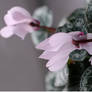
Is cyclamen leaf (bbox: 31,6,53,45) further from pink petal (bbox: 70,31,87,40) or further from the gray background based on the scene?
pink petal (bbox: 70,31,87,40)

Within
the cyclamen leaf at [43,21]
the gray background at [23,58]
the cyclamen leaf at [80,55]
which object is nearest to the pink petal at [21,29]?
the cyclamen leaf at [80,55]

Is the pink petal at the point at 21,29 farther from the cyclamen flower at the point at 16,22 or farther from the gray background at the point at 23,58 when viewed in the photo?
the gray background at the point at 23,58

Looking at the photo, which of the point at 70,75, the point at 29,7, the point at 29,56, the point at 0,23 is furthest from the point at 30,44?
the point at 70,75

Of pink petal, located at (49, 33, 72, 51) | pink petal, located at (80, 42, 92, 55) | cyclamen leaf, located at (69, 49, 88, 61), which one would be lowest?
cyclamen leaf, located at (69, 49, 88, 61)

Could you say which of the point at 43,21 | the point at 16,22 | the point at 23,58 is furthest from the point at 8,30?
the point at 23,58

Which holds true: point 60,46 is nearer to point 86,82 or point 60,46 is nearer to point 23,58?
point 86,82

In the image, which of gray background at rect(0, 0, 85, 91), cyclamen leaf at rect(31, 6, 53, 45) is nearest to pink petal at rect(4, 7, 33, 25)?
cyclamen leaf at rect(31, 6, 53, 45)

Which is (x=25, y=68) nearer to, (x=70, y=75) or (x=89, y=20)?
(x=70, y=75)
